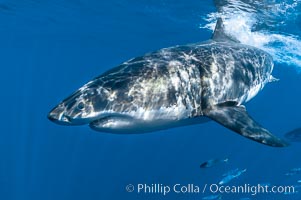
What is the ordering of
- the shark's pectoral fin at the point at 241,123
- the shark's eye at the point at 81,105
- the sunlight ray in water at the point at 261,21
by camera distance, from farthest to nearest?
the sunlight ray in water at the point at 261,21 → the shark's pectoral fin at the point at 241,123 → the shark's eye at the point at 81,105

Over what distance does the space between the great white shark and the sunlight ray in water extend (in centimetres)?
955

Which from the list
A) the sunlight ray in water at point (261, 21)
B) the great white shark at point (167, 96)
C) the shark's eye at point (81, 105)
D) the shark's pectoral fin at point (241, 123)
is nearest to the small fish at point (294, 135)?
the sunlight ray in water at point (261, 21)

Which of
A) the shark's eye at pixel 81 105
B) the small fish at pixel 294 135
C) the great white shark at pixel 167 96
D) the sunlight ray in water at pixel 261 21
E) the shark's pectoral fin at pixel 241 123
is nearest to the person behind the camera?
the shark's eye at pixel 81 105

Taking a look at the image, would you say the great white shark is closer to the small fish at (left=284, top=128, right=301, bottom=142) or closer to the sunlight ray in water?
the small fish at (left=284, top=128, right=301, bottom=142)

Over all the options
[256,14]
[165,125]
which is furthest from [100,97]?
[256,14]

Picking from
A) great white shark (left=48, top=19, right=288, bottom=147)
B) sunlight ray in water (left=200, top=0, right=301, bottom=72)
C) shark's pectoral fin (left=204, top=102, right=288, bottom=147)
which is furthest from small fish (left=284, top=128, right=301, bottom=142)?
shark's pectoral fin (left=204, top=102, right=288, bottom=147)

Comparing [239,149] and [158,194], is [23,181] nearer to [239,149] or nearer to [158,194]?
[158,194]

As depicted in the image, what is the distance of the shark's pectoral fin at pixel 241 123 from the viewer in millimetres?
4914

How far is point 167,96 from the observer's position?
5.38 m

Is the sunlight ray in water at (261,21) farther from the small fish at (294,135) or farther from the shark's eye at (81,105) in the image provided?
the shark's eye at (81,105)

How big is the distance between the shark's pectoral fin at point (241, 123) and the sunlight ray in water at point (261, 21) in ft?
36.1

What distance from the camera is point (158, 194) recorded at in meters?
30.8

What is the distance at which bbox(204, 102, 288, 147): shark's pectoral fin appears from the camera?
16.1 ft

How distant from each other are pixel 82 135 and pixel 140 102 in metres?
55.5
